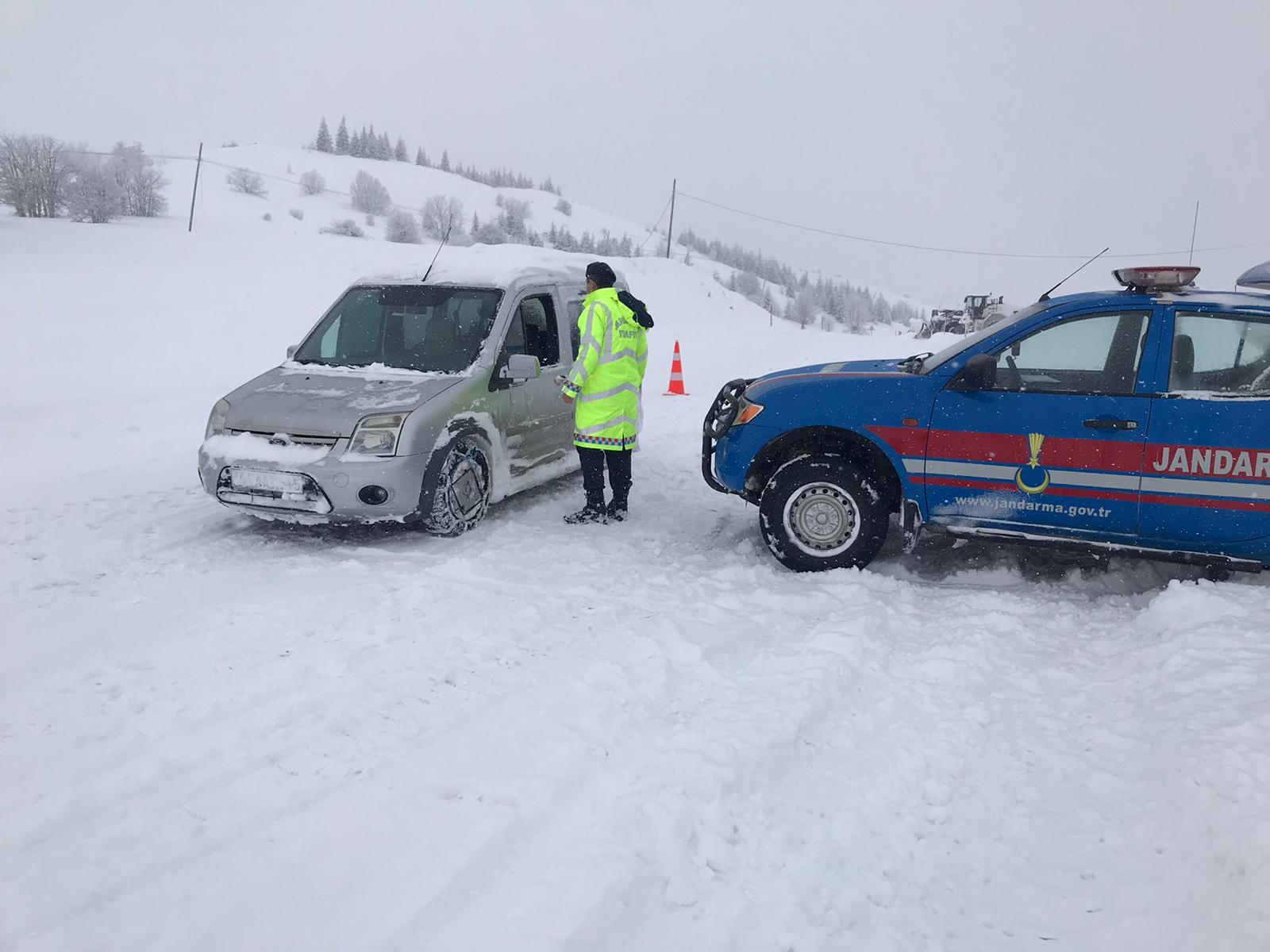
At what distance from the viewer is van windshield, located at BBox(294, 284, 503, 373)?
6438 mm

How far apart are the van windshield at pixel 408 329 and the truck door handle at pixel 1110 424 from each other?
415cm

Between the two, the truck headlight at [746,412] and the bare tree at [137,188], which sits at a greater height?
the bare tree at [137,188]

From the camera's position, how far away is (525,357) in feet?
20.3

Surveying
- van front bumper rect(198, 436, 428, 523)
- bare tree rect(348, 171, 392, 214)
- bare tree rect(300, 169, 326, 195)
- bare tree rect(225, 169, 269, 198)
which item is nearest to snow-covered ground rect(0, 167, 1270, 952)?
van front bumper rect(198, 436, 428, 523)

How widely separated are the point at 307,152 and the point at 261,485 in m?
95.4

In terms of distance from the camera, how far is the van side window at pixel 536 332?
6699 millimetres

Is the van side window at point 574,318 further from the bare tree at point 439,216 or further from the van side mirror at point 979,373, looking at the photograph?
the bare tree at point 439,216

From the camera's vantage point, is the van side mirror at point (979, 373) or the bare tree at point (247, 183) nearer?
the van side mirror at point (979, 373)

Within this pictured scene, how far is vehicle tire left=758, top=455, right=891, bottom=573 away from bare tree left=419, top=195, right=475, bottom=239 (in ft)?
148

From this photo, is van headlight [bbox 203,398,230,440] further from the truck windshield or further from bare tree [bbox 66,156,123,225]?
bare tree [bbox 66,156,123,225]

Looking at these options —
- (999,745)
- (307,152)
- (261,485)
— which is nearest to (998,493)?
(999,745)

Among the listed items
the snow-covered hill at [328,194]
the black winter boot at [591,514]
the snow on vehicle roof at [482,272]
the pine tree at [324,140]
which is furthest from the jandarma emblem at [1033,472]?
the pine tree at [324,140]

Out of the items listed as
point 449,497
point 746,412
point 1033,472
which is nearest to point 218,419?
point 449,497

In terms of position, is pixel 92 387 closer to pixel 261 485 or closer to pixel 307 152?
pixel 261 485
